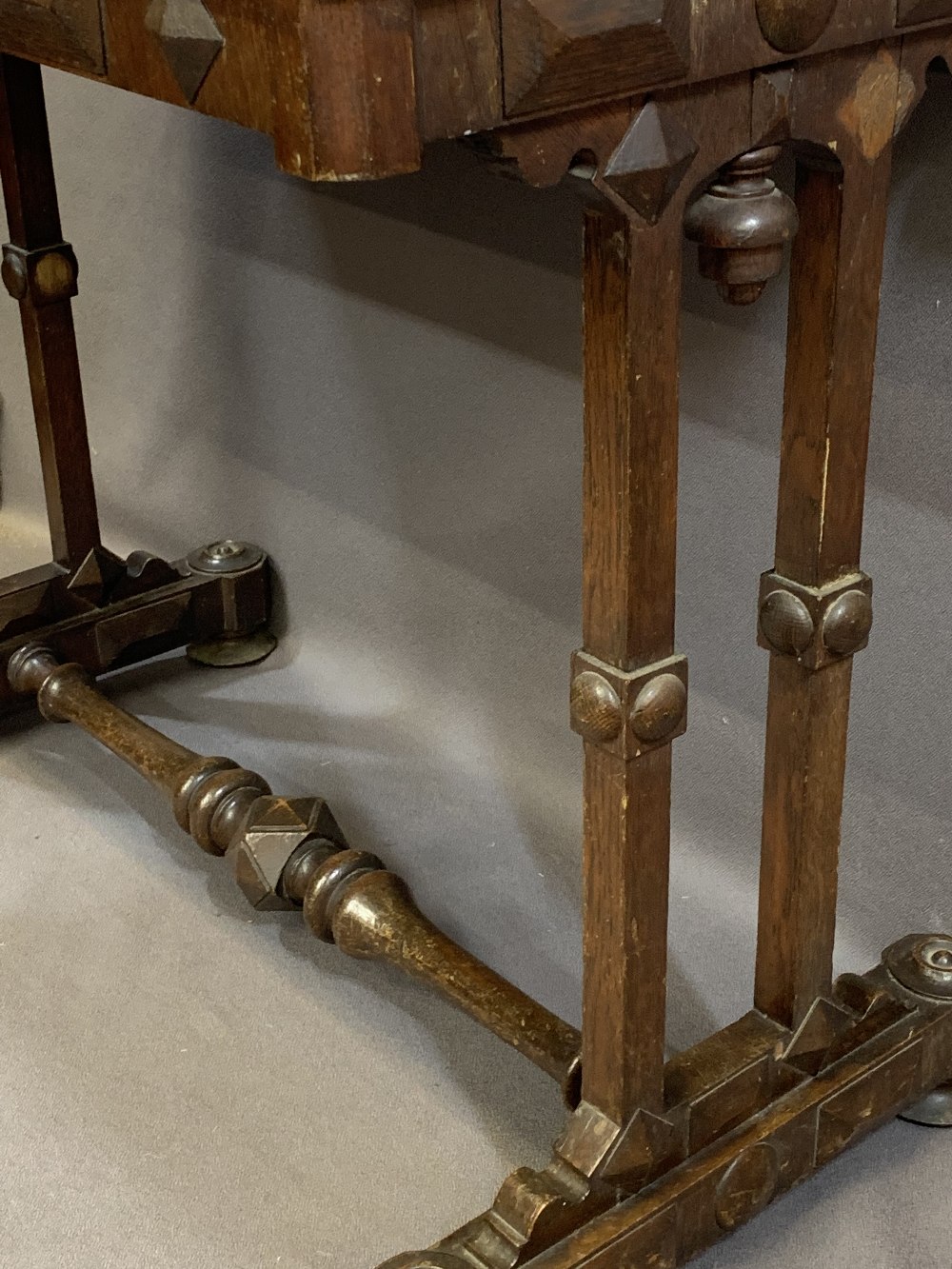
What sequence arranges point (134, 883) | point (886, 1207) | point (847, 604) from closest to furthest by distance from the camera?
point (847, 604)
point (886, 1207)
point (134, 883)

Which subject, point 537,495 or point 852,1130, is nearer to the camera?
point 852,1130

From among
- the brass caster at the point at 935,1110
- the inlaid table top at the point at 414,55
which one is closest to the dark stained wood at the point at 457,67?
the inlaid table top at the point at 414,55

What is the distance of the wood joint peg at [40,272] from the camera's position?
1834 mm

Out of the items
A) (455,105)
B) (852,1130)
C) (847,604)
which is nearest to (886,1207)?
(852,1130)

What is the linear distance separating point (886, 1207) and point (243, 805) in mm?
665

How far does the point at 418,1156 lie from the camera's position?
1.39 meters

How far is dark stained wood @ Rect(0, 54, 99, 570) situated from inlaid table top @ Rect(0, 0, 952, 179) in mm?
836

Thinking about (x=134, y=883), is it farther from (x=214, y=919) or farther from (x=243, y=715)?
(x=243, y=715)

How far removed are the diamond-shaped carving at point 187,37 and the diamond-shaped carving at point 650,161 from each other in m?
0.22

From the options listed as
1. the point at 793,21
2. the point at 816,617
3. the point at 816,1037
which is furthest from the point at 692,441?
the point at 793,21

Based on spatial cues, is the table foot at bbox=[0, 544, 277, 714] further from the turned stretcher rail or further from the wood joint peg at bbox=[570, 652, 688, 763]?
the wood joint peg at bbox=[570, 652, 688, 763]

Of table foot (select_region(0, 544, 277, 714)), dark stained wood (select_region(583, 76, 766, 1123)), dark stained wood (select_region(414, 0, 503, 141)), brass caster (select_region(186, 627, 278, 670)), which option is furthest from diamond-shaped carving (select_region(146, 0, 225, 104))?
brass caster (select_region(186, 627, 278, 670))

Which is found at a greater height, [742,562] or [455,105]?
Answer: [455,105]

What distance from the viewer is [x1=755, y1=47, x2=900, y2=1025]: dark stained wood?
1.03 meters
